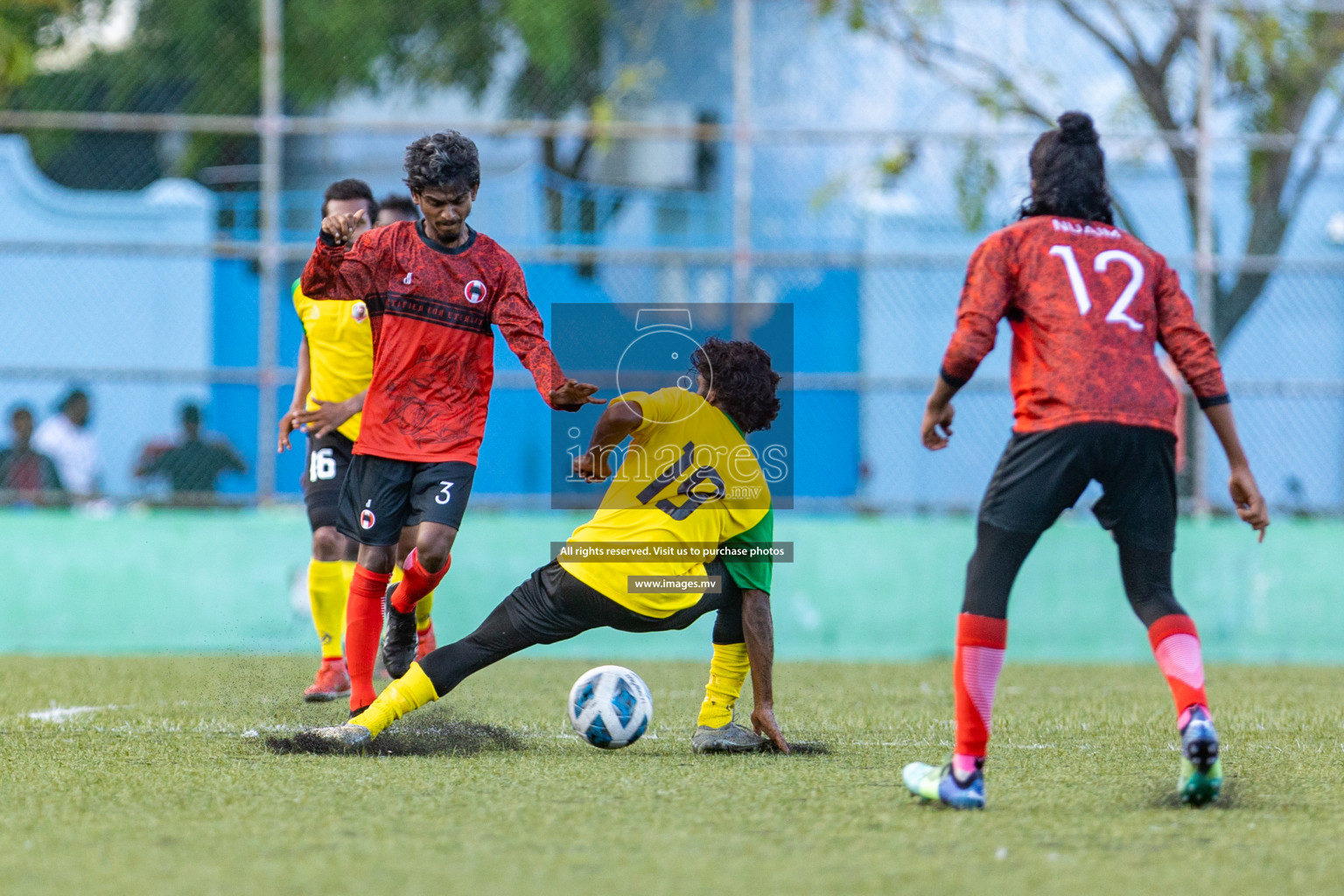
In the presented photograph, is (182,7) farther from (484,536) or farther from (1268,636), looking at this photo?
(1268,636)

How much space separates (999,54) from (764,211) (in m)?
3.47

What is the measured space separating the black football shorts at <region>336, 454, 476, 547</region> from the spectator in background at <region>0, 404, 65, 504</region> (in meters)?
5.22

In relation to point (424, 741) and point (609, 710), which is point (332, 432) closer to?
point (424, 741)

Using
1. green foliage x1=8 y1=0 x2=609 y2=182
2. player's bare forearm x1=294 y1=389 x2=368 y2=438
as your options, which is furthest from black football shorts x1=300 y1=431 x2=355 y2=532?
green foliage x1=8 y1=0 x2=609 y2=182

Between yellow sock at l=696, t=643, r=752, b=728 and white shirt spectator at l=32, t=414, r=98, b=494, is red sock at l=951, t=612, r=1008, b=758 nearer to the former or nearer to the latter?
yellow sock at l=696, t=643, r=752, b=728

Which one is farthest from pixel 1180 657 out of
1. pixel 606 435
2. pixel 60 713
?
pixel 60 713

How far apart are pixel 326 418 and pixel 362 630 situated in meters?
1.14

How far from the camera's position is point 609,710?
5082 millimetres

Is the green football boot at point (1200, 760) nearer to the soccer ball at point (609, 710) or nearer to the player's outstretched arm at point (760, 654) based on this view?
the player's outstretched arm at point (760, 654)

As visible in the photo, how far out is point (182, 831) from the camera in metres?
3.63

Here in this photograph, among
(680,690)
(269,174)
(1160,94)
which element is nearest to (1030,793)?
(680,690)

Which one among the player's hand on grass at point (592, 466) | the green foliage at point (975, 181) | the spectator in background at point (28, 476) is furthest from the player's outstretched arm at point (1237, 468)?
the spectator in background at point (28, 476)

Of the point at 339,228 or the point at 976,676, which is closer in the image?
the point at 976,676

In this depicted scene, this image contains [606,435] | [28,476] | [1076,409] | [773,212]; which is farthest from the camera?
[773,212]
